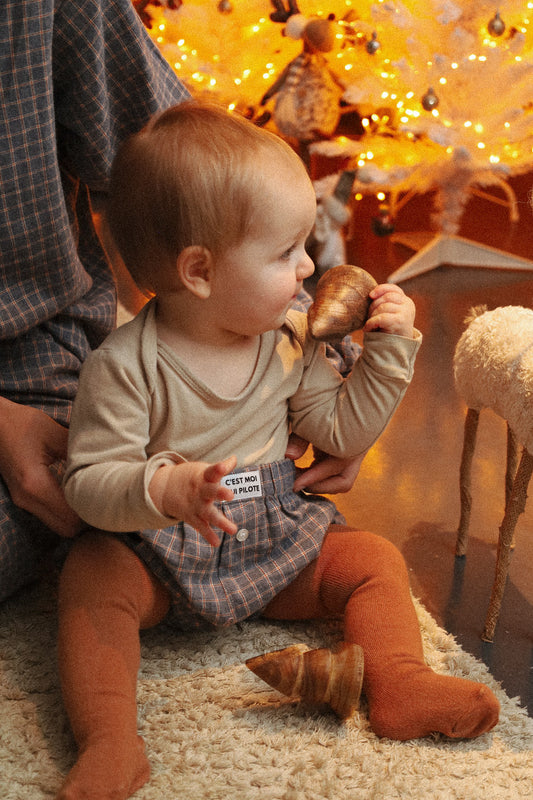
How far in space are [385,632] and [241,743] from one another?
0.18 m

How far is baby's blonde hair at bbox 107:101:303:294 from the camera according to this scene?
74cm

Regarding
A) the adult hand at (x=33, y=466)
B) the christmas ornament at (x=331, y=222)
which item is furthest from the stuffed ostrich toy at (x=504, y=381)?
the christmas ornament at (x=331, y=222)

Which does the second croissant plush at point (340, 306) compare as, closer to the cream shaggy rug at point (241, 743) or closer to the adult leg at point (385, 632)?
the adult leg at point (385, 632)

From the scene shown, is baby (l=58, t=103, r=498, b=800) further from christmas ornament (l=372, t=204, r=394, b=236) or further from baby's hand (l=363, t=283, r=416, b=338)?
christmas ornament (l=372, t=204, r=394, b=236)

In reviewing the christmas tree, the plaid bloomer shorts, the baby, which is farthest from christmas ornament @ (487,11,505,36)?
the plaid bloomer shorts

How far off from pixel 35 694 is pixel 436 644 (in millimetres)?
436

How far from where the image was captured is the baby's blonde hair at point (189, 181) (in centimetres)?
74

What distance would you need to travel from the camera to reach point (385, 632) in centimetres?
82

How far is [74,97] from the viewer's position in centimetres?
93

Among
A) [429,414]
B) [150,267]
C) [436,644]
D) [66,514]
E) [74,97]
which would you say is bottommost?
[429,414]

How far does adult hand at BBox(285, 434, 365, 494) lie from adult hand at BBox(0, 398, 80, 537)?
0.25m

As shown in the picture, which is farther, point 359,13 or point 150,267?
point 359,13

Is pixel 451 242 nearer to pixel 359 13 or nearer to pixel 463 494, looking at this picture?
pixel 359 13

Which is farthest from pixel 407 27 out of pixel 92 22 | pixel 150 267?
pixel 150 267
